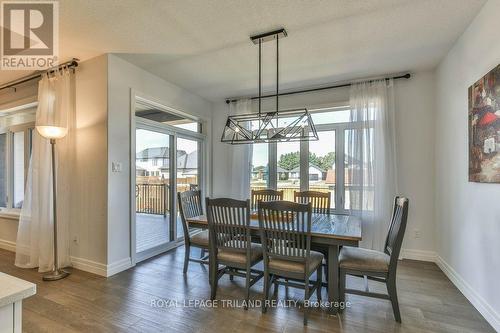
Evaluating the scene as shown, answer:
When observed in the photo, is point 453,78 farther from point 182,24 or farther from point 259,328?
point 259,328

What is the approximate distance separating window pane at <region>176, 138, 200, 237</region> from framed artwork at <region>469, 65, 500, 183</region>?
3.88 m

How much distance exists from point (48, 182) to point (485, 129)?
480 cm

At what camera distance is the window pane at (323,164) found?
13.4 feet

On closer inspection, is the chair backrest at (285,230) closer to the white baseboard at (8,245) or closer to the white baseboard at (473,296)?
the white baseboard at (473,296)

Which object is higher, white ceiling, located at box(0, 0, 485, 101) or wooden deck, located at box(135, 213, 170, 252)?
white ceiling, located at box(0, 0, 485, 101)

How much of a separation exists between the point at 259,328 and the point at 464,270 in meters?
2.23

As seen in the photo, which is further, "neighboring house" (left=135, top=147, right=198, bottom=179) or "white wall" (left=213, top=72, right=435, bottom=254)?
"neighboring house" (left=135, top=147, right=198, bottom=179)

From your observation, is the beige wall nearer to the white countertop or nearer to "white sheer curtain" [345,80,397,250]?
the white countertop

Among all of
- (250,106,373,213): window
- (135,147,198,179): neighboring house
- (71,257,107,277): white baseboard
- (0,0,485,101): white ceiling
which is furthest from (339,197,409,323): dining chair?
(135,147,198,179): neighboring house

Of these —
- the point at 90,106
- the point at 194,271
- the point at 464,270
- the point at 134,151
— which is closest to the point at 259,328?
the point at 194,271

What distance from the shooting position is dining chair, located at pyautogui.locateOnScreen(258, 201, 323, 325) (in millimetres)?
2043

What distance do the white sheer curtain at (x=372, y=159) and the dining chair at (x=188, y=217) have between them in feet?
7.45

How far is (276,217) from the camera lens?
212 centimetres

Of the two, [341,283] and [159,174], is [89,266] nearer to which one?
[159,174]
